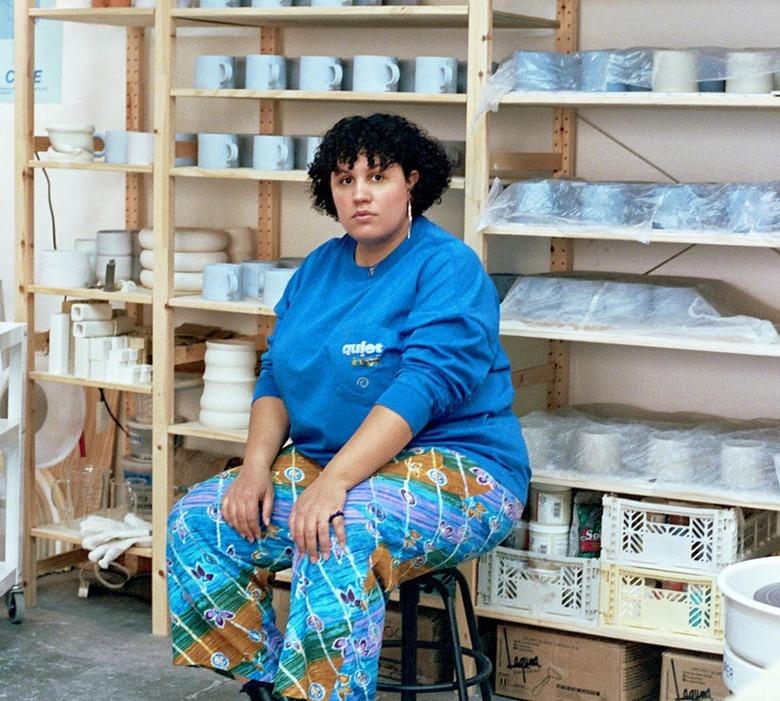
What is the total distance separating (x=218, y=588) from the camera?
2645mm

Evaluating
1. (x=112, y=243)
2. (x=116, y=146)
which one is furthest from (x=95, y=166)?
(x=112, y=243)

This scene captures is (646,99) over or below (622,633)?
over

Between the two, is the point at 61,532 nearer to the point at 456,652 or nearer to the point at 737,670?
the point at 456,652

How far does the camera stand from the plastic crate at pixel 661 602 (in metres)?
3.04

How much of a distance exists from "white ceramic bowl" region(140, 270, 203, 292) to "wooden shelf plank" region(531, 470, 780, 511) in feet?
3.61

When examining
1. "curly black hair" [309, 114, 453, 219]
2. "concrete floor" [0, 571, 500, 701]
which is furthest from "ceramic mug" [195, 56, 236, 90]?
"concrete floor" [0, 571, 500, 701]

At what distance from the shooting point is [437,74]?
3.19m

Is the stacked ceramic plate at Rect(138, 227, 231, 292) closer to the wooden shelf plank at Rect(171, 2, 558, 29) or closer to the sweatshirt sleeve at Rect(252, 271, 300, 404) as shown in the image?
the wooden shelf plank at Rect(171, 2, 558, 29)

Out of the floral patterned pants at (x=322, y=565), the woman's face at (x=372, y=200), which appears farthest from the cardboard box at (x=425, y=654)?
the woman's face at (x=372, y=200)

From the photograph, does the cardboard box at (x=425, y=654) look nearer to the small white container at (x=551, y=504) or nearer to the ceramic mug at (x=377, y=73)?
the small white container at (x=551, y=504)

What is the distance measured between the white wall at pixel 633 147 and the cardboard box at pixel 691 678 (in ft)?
2.04

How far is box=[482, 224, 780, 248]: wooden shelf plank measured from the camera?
9.38ft

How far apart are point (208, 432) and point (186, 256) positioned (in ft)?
1.58

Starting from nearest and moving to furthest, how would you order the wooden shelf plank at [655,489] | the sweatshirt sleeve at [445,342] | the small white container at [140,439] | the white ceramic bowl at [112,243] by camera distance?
1. the sweatshirt sleeve at [445,342]
2. the wooden shelf plank at [655,489]
3. the white ceramic bowl at [112,243]
4. the small white container at [140,439]
